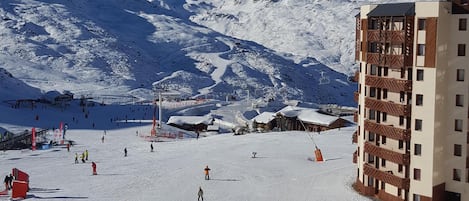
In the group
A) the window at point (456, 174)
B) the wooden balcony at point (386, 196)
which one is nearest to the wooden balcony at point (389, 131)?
the window at point (456, 174)

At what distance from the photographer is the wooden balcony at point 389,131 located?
5309 centimetres

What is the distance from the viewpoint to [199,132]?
123 metres

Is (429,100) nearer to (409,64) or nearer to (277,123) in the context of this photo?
(409,64)

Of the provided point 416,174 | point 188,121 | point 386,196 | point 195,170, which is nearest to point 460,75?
point 416,174

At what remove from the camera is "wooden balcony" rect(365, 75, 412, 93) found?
173ft

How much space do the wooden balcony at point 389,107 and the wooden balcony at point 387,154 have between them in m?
3.23

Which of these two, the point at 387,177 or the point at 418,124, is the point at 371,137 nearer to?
the point at 387,177

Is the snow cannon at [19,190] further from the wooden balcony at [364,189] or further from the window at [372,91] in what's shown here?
the window at [372,91]

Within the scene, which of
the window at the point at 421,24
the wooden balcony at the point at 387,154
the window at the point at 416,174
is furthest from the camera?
the wooden balcony at the point at 387,154

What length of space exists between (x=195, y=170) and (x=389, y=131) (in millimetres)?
25180

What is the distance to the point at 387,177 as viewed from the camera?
55625 millimetres

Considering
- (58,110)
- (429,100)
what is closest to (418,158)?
(429,100)

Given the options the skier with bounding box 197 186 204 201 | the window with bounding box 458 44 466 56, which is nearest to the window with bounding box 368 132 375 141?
the window with bounding box 458 44 466 56

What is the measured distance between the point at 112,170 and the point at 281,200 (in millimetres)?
23049
